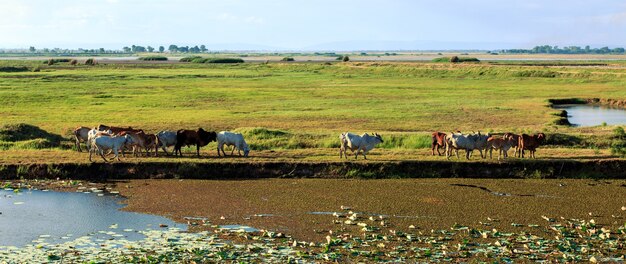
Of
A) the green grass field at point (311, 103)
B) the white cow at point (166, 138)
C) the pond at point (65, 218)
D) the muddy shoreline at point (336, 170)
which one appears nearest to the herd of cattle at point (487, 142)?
the muddy shoreline at point (336, 170)

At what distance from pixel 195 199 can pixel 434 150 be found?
929cm

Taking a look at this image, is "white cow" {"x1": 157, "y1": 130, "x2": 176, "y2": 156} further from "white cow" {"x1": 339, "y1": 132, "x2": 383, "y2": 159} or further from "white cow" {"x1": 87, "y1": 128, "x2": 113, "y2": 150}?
"white cow" {"x1": 339, "y1": 132, "x2": 383, "y2": 159}

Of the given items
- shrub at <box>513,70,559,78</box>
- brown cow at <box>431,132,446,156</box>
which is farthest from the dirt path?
shrub at <box>513,70,559,78</box>

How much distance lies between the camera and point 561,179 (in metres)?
22.7

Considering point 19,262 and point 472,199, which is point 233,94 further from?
point 19,262

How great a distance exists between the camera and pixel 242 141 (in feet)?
81.4

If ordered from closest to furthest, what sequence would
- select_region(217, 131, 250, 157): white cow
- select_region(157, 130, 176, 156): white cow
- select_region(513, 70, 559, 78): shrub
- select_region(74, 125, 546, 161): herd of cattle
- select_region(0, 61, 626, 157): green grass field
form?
select_region(74, 125, 546, 161): herd of cattle, select_region(217, 131, 250, 157): white cow, select_region(157, 130, 176, 156): white cow, select_region(0, 61, 626, 157): green grass field, select_region(513, 70, 559, 78): shrub

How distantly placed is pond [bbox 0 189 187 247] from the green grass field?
8949mm

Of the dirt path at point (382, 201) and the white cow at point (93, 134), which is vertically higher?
the white cow at point (93, 134)

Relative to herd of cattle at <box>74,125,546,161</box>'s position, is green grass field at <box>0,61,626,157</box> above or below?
below

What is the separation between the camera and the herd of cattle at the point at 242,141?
23625mm

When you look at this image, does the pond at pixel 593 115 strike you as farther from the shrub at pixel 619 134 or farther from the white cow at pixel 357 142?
the white cow at pixel 357 142

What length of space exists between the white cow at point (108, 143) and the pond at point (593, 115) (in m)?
22.6

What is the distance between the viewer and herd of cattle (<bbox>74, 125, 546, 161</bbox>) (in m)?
23.6
